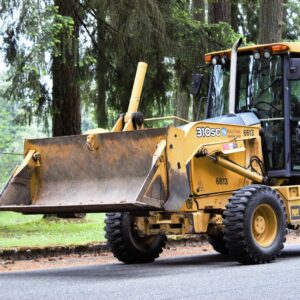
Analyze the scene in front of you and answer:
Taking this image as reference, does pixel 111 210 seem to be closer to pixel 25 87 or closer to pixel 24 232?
pixel 25 87

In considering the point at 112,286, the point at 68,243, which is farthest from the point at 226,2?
the point at 112,286

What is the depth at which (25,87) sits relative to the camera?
1584 cm

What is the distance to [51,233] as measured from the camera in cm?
1670

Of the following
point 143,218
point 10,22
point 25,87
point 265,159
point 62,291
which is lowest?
point 62,291

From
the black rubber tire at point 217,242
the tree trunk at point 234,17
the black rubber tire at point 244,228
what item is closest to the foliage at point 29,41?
the black rubber tire at point 217,242

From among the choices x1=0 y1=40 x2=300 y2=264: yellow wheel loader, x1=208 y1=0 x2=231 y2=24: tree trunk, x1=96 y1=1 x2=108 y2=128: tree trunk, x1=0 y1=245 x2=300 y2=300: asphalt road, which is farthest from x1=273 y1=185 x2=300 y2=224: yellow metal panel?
x1=208 y1=0 x2=231 y2=24: tree trunk

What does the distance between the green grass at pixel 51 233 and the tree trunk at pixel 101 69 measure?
113 inches

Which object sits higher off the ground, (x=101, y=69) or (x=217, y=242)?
(x=101, y=69)

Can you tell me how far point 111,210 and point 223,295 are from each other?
117 inches

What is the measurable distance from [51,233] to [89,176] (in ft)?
20.0

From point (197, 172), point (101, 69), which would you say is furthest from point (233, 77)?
point (101, 69)

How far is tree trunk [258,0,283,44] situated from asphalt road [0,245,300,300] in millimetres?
8721

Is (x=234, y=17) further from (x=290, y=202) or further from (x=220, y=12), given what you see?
(x=290, y=202)

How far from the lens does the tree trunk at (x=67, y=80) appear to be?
16.4 metres
